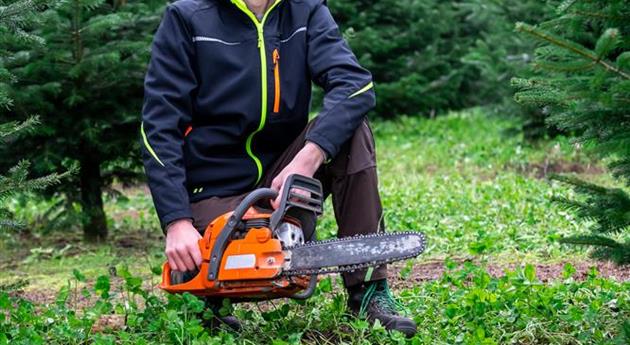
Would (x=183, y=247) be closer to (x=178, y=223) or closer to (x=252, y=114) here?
(x=178, y=223)

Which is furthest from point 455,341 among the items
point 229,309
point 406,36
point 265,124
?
point 406,36

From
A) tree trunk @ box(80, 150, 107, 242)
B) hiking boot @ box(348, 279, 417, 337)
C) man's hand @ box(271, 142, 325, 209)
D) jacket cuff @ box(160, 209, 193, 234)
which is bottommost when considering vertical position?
tree trunk @ box(80, 150, 107, 242)

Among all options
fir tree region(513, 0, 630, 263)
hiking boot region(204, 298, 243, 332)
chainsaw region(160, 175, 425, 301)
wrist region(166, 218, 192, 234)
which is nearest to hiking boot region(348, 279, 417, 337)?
chainsaw region(160, 175, 425, 301)

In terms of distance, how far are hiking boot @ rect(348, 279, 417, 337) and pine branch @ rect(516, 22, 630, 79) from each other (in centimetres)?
122

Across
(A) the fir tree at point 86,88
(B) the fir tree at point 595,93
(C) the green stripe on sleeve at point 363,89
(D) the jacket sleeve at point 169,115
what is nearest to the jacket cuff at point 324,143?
(C) the green stripe on sleeve at point 363,89

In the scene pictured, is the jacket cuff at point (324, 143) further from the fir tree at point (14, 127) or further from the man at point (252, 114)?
the fir tree at point (14, 127)

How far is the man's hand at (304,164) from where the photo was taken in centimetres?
349

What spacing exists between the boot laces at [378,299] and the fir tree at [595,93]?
77 cm

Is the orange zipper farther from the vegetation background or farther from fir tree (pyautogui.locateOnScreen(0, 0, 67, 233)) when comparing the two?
fir tree (pyautogui.locateOnScreen(0, 0, 67, 233))

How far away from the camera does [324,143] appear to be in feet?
11.6

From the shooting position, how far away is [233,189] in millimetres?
3762

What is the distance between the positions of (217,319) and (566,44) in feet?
5.59

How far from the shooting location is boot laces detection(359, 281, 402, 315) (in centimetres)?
366

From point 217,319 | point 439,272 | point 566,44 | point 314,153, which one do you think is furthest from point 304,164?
point 439,272
